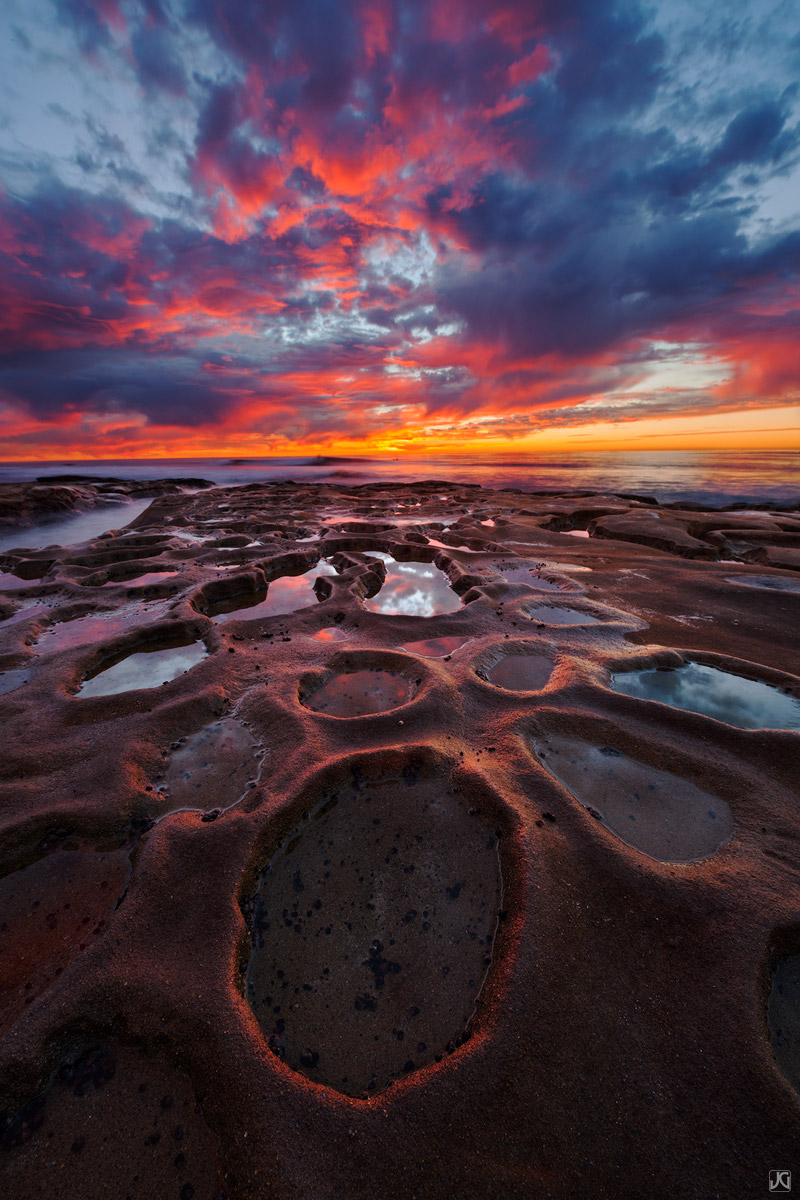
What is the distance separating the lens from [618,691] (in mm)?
6109

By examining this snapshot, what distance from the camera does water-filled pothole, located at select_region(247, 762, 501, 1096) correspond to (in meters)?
2.66

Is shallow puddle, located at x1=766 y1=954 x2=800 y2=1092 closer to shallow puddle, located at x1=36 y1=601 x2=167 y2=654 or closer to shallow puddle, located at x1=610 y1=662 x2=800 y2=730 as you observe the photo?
shallow puddle, located at x1=610 y1=662 x2=800 y2=730

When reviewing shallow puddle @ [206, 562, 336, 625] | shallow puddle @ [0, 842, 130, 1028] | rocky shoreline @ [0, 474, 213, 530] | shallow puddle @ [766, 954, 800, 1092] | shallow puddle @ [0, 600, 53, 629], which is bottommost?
shallow puddle @ [766, 954, 800, 1092]

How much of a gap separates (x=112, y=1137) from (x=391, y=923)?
5.92 ft

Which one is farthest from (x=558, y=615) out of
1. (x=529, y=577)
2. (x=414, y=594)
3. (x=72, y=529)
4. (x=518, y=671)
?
(x=72, y=529)

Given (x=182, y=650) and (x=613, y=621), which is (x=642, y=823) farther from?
(x=182, y=650)

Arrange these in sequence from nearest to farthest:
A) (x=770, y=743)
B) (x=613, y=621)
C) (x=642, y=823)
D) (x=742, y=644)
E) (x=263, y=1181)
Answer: (x=263, y=1181)
(x=642, y=823)
(x=770, y=743)
(x=742, y=644)
(x=613, y=621)

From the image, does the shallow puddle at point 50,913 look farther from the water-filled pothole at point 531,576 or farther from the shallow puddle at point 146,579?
the water-filled pothole at point 531,576

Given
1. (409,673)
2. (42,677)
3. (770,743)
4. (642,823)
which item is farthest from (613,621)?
(42,677)

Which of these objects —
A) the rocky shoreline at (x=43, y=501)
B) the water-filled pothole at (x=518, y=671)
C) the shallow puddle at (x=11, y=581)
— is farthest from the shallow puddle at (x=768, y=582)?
the rocky shoreline at (x=43, y=501)

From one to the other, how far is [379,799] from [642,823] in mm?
2509

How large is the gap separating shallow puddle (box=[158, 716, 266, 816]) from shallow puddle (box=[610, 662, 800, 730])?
5.01 meters

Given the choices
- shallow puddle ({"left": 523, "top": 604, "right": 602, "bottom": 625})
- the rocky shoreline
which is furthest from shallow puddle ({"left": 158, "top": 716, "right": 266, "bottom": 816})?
the rocky shoreline

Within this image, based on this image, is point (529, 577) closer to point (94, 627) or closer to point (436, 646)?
point (436, 646)
